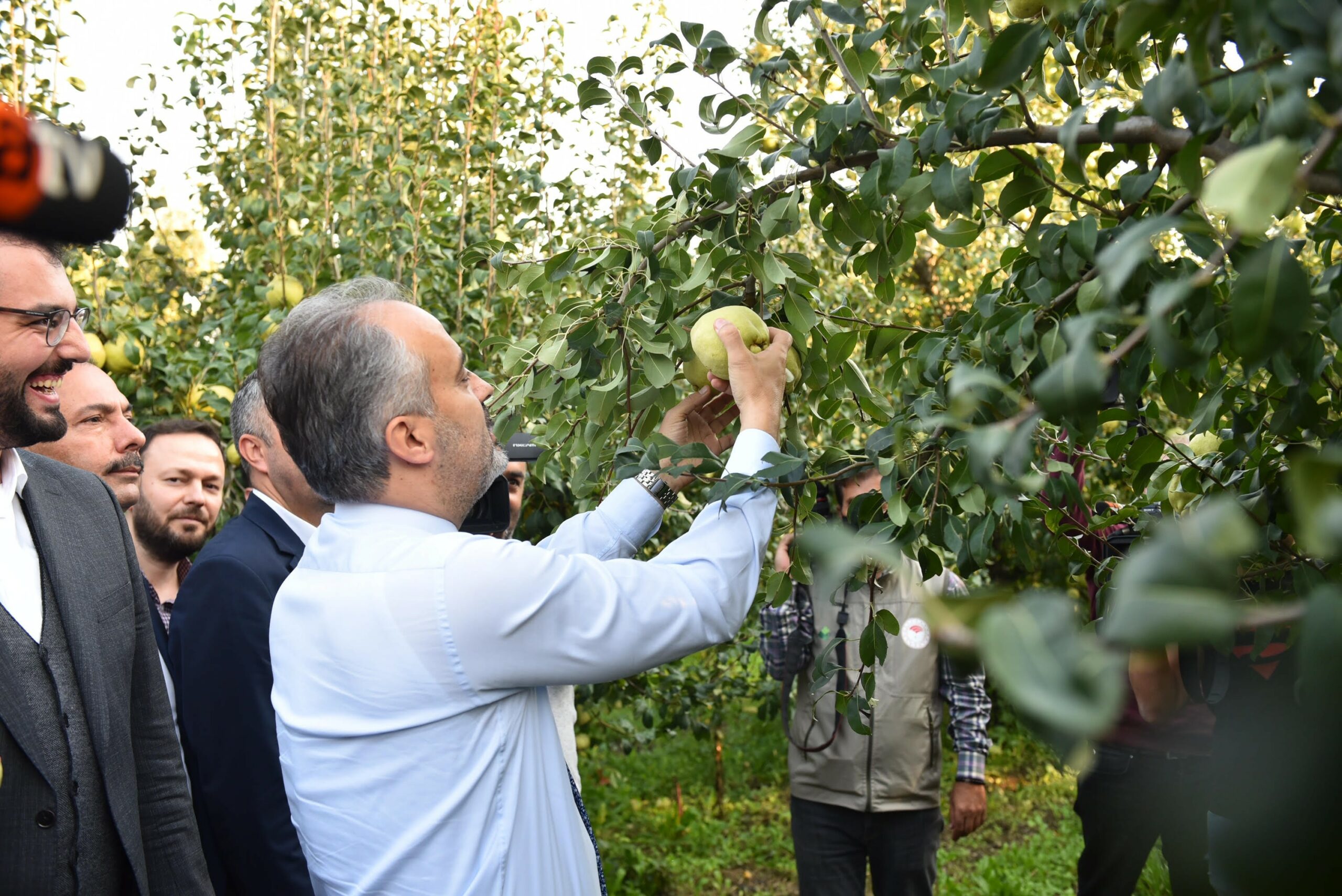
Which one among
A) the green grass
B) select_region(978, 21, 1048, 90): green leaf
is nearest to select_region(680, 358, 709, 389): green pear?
select_region(978, 21, 1048, 90): green leaf

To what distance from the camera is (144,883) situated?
1720mm

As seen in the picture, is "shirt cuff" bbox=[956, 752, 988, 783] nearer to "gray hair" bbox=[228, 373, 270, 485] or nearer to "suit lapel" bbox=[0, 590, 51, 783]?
"gray hair" bbox=[228, 373, 270, 485]

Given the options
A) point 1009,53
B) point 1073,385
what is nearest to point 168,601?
point 1009,53

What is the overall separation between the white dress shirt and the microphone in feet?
1.32

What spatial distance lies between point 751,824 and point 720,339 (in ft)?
15.7

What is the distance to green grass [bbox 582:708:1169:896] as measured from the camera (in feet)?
15.6

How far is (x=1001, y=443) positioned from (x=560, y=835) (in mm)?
1160

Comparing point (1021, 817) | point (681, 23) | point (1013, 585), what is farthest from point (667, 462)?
point (1013, 585)

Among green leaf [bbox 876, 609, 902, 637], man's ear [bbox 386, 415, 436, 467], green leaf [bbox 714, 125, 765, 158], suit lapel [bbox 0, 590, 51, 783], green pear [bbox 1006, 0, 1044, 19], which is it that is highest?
green pear [bbox 1006, 0, 1044, 19]

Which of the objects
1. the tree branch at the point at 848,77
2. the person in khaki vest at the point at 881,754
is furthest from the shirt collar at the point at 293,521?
the tree branch at the point at 848,77

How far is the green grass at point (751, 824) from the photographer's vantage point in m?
4.76

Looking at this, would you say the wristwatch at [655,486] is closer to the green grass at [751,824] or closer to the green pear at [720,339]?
the green pear at [720,339]

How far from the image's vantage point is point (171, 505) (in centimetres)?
294

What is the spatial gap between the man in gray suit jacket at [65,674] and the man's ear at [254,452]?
0.70 meters
